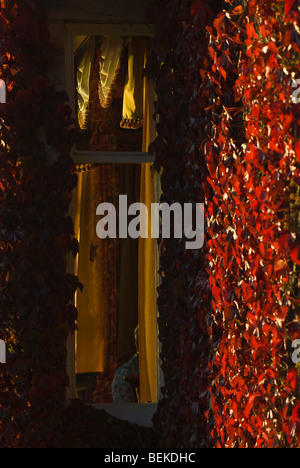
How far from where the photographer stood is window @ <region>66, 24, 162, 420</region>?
15.2 ft

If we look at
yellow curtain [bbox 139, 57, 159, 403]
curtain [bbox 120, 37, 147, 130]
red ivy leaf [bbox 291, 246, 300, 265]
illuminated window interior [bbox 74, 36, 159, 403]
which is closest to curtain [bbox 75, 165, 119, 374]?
illuminated window interior [bbox 74, 36, 159, 403]

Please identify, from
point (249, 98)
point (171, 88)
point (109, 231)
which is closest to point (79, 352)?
point (109, 231)

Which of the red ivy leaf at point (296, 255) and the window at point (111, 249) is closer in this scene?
the red ivy leaf at point (296, 255)

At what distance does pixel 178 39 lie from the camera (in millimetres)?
3996

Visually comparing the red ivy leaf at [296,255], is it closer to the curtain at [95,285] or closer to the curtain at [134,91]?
the curtain at [95,285]

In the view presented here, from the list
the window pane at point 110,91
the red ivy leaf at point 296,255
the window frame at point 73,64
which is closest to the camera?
the red ivy leaf at point 296,255

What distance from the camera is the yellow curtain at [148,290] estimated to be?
15.2 ft

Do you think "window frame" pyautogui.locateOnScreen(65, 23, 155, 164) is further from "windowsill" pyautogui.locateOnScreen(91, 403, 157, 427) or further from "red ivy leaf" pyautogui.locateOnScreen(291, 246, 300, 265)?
"red ivy leaf" pyautogui.locateOnScreen(291, 246, 300, 265)

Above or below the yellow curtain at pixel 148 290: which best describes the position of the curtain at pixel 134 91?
above

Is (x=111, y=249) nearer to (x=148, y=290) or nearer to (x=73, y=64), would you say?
(x=148, y=290)

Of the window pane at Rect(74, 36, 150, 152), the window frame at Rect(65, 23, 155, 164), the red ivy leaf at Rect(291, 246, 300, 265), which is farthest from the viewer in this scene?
the window pane at Rect(74, 36, 150, 152)

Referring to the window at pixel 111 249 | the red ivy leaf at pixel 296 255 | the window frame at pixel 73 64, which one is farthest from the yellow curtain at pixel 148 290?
the red ivy leaf at pixel 296 255

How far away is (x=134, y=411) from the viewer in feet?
15.1

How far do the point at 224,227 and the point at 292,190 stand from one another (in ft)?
2.48
